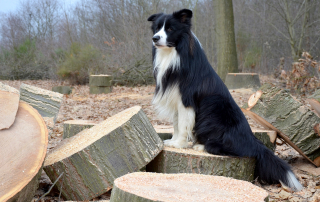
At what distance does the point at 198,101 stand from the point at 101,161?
1267mm

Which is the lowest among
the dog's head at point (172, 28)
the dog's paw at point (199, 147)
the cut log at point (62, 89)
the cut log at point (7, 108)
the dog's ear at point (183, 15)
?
the cut log at point (62, 89)

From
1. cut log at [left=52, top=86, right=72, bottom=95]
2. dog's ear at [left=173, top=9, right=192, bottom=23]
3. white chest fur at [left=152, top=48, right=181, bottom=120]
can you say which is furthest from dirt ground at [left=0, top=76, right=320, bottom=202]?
cut log at [left=52, top=86, right=72, bottom=95]

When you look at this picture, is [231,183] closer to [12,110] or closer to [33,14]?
[12,110]

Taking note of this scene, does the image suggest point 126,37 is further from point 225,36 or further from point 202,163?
point 202,163

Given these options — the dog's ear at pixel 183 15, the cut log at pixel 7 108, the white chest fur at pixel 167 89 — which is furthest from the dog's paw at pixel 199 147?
the cut log at pixel 7 108

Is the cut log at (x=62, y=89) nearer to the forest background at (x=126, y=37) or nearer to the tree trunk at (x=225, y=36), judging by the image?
the forest background at (x=126, y=37)

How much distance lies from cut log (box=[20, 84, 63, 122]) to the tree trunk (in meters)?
8.21

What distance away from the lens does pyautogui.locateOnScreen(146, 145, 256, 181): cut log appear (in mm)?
3078

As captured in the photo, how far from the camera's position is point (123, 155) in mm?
2768

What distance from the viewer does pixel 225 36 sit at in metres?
10.7

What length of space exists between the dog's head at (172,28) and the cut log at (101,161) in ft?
2.92

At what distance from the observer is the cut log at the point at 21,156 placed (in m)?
2.05

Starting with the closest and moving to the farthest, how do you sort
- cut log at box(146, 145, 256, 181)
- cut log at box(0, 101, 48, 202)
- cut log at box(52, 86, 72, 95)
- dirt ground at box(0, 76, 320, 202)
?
cut log at box(0, 101, 48, 202) → dirt ground at box(0, 76, 320, 202) → cut log at box(146, 145, 256, 181) → cut log at box(52, 86, 72, 95)

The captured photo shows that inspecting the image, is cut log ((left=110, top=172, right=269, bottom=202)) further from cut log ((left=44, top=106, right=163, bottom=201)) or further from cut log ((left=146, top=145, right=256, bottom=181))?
cut log ((left=146, top=145, right=256, bottom=181))
